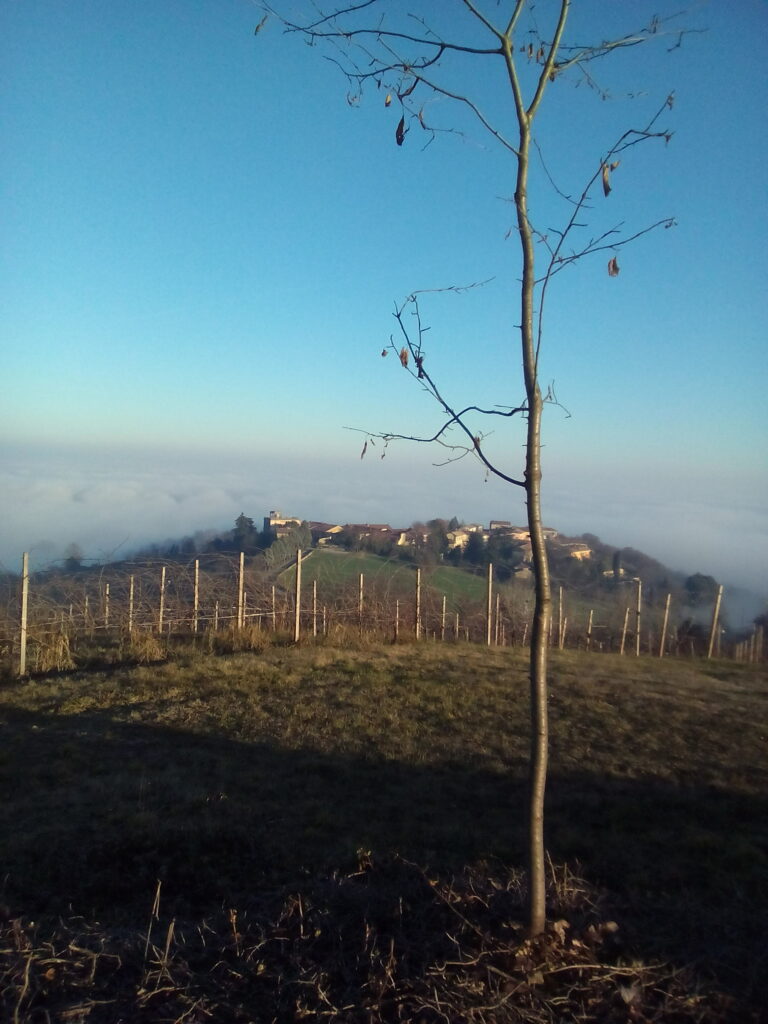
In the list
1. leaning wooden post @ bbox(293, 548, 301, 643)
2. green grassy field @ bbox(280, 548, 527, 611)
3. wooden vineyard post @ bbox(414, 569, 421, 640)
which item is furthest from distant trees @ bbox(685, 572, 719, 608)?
leaning wooden post @ bbox(293, 548, 301, 643)

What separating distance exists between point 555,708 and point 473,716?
1.18 metres

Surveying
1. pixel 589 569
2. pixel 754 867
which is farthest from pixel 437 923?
pixel 589 569

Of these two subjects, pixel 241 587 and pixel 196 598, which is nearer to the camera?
pixel 241 587

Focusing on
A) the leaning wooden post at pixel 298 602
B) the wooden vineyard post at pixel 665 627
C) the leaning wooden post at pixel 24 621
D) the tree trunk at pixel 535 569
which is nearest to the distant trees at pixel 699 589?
the wooden vineyard post at pixel 665 627

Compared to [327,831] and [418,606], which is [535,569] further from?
[418,606]

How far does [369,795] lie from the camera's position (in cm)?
624

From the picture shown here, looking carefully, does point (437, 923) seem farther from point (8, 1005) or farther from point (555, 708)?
point (555, 708)

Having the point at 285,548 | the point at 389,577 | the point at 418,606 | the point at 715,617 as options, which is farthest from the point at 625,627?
the point at 285,548

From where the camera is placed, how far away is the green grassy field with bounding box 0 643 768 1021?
13.1 feet

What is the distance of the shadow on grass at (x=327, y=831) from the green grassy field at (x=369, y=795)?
21 mm

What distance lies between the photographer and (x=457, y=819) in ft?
18.5

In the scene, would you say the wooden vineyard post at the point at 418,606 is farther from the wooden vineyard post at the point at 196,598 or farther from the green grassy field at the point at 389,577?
the wooden vineyard post at the point at 196,598

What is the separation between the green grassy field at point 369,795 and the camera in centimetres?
399

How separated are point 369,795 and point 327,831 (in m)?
1.01
